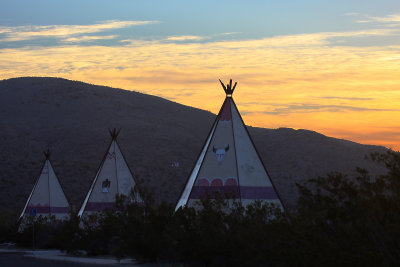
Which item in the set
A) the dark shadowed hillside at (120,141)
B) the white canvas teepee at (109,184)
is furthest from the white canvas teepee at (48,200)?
the dark shadowed hillside at (120,141)

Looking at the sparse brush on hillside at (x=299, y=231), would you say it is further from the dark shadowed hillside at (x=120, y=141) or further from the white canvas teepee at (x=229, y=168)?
the dark shadowed hillside at (x=120, y=141)

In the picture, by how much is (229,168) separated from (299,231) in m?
14.7

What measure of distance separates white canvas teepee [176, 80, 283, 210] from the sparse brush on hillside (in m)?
3.35

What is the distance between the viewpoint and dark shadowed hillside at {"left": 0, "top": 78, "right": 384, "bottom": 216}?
83.6 metres

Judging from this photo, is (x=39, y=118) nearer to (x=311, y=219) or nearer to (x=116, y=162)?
(x=116, y=162)

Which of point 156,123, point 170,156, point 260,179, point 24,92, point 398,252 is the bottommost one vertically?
point 398,252

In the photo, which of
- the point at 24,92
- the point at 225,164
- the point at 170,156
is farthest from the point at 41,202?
the point at 24,92

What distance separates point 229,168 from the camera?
96.4ft

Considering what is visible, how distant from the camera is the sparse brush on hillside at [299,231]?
44.9 ft

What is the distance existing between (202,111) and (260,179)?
124930 mm

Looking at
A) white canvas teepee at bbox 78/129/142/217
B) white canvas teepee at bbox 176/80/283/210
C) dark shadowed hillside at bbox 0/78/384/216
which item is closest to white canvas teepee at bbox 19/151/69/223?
white canvas teepee at bbox 78/129/142/217

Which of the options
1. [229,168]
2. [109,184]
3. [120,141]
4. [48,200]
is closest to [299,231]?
[229,168]

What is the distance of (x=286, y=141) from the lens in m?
127

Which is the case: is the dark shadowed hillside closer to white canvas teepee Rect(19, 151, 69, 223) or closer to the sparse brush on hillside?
white canvas teepee Rect(19, 151, 69, 223)
